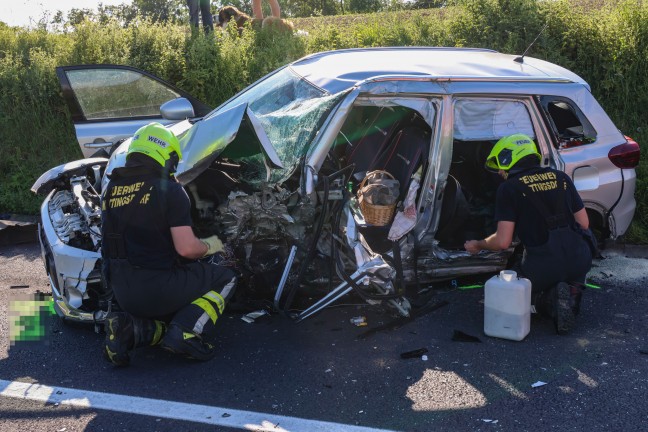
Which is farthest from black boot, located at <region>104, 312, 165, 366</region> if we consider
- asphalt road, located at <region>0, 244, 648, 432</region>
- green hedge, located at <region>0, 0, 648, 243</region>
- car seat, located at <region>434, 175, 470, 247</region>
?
green hedge, located at <region>0, 0, 648, 243</region>

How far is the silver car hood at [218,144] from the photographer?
468 centimetres

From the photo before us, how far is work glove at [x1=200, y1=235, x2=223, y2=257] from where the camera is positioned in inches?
172

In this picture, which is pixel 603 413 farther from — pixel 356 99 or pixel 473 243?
pixel 356 99

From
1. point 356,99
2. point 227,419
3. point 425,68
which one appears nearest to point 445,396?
point 227,419

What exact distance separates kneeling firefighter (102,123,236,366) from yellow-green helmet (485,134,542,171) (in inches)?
80.0

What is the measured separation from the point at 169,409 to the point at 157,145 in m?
1.56

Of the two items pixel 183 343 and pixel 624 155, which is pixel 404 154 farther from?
pixel 183 343

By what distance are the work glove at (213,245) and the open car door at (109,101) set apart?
8.66 feet

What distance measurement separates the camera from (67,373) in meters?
4.26

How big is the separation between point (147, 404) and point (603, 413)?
96.1 inches

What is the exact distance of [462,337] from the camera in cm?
465

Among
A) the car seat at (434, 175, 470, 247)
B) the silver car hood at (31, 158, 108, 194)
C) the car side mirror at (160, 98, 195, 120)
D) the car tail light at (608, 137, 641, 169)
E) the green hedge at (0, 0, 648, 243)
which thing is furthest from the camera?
the green hedge at (0, 0, 648, 243)

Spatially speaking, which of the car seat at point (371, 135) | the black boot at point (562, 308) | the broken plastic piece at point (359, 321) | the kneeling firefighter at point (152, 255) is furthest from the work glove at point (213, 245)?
the black boot at point (562, 308)

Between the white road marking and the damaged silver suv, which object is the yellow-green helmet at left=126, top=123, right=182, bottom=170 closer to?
the damaged silver suv
